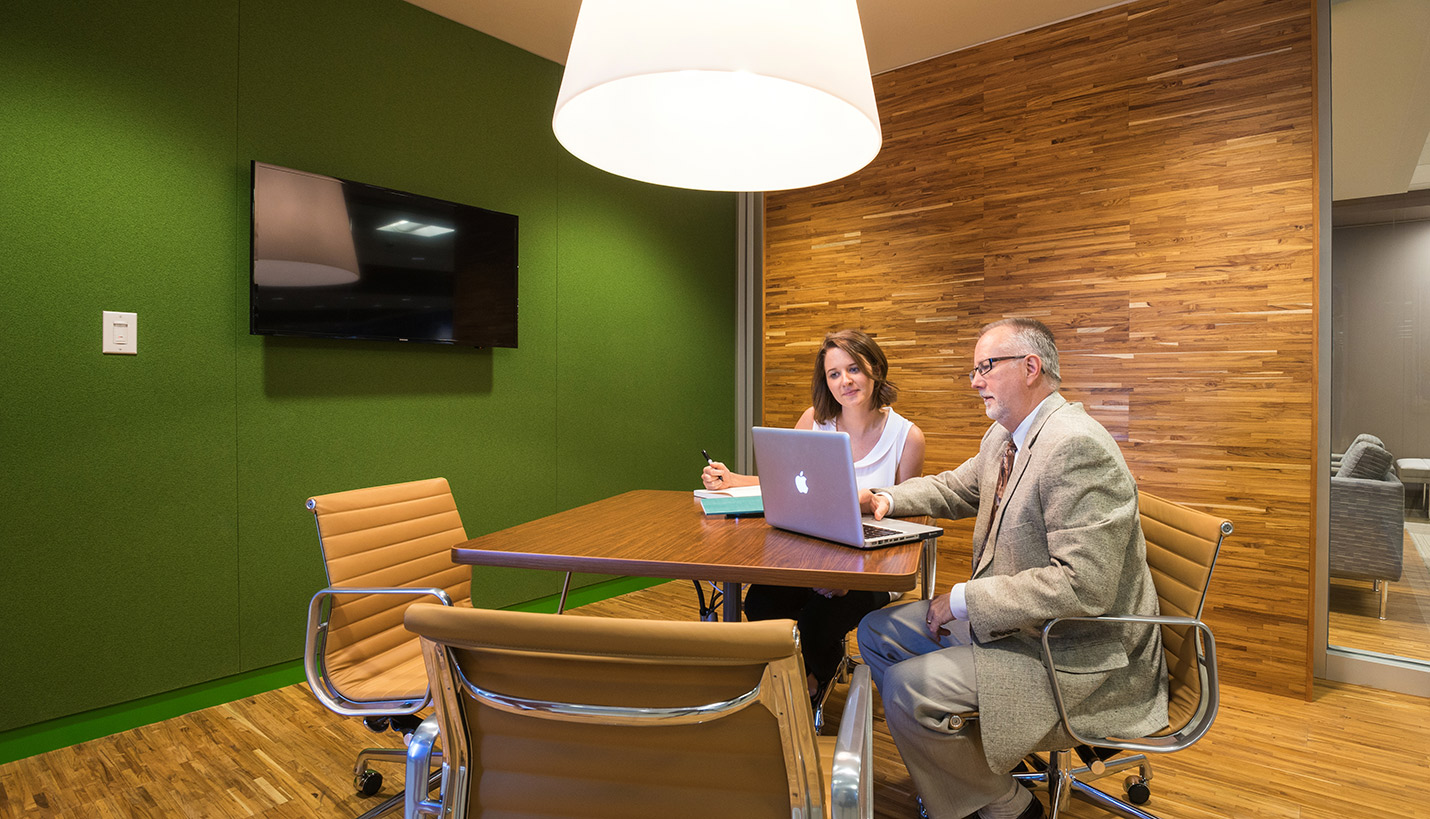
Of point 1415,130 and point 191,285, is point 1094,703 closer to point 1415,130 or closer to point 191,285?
Result: point 1415,130

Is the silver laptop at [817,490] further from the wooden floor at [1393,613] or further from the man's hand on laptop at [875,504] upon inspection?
the wooden floor at [1393,613]

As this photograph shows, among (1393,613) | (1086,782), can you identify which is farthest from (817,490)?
(1393,613)

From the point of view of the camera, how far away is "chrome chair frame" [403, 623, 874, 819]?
0.86m

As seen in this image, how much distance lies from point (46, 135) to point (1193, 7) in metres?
4.72

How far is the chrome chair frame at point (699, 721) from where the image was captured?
0.86 metres

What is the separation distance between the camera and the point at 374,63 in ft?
11.1

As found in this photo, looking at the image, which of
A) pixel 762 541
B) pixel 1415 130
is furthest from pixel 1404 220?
pixel 762 541

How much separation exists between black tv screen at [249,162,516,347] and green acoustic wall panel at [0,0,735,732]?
14 centimetres

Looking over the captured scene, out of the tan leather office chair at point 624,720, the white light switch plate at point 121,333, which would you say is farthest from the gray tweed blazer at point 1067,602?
the white light switch plate at point 121,333

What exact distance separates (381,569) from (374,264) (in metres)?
1.75

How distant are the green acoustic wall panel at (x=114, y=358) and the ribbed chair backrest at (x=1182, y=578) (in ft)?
11.0

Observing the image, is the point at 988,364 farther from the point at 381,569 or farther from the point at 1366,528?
the point at 1366,528

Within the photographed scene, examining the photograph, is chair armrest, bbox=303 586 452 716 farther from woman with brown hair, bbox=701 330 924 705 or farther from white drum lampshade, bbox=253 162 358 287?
white drum lampshade, bbox=253 162 358 287

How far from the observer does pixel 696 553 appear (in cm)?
173
